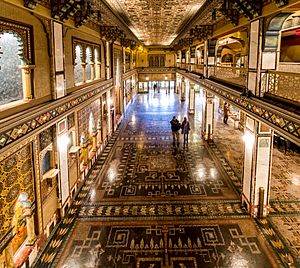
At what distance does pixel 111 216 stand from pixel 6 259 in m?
2.98

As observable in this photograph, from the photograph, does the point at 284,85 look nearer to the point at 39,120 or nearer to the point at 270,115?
the point at 270,115

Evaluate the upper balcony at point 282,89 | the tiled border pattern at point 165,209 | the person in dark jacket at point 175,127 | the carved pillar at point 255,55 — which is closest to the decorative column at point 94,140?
the tiled border pattern at point 165,209

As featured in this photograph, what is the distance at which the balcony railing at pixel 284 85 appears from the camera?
4.88 meters

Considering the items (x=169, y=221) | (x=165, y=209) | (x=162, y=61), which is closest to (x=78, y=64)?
(x=165, y=209)

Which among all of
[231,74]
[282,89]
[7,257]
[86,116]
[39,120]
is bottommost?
[7,257]

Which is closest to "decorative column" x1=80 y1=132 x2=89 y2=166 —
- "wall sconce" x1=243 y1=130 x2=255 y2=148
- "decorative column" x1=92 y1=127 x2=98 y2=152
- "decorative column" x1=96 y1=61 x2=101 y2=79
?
"decorative column" x1=92 y1=127 x2=98 y2=152

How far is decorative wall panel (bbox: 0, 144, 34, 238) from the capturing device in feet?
14.5

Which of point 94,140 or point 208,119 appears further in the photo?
point 208,119

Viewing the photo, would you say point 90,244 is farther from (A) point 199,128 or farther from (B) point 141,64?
(B) point 141,64

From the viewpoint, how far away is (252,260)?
18.3ft

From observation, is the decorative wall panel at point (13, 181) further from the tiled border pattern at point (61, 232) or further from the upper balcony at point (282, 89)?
the upper balcony at point (282, 89)

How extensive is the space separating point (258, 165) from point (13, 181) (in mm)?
4912

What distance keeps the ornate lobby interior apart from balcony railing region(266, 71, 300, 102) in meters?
0.02

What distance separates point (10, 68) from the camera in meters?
5.06
